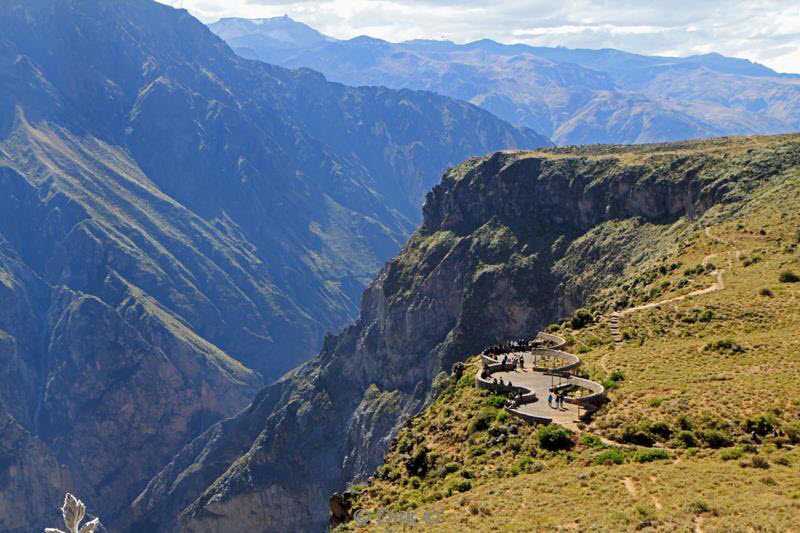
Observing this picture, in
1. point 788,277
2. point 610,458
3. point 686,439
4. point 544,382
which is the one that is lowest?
point 544,382

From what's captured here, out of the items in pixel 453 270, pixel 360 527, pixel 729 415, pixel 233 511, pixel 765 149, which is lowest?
pixel 233 511

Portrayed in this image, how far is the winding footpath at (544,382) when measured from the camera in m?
57.1

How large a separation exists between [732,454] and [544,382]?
19619mm

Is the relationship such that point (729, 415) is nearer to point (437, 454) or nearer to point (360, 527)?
point (437, 454)

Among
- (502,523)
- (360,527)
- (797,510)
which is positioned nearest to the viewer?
(797,510)

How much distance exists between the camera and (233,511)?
7731 inches

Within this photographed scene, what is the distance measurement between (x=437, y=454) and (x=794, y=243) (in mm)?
56167

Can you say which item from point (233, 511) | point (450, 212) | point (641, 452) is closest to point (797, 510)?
point (641, 452)

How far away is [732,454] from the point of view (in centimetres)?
4697

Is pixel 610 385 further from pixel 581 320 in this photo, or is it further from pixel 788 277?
pixel 788 277

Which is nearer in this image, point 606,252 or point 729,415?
point 729,415

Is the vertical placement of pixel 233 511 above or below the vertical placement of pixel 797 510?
below

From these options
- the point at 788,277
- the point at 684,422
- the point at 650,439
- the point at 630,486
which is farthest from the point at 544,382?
the point at 788,277

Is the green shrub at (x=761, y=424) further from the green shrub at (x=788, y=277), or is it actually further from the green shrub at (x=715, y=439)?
the green shrub at (x=788, y=277)
